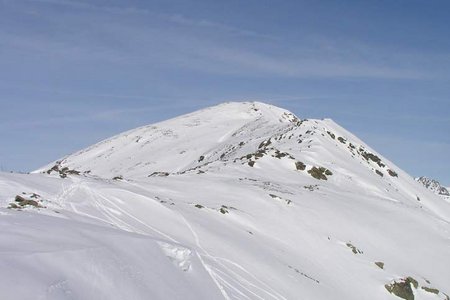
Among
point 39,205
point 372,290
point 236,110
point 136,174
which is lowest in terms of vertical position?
point 39,205

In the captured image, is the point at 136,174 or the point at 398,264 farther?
the point at 136,174

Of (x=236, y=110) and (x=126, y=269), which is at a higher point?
(x=236, y=110)

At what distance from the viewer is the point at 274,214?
2409 centimetres

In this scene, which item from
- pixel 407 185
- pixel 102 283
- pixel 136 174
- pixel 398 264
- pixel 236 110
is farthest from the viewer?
pixel 236 110

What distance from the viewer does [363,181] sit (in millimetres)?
37500

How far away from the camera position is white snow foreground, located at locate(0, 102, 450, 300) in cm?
918

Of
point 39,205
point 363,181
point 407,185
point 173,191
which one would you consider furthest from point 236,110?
point 39,205

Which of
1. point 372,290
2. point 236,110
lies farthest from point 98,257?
point 236,110

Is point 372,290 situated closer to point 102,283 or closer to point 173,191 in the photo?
point 173,191

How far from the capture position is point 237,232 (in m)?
19.7

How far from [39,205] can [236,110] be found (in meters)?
66.3

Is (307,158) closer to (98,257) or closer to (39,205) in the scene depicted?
(39,205)

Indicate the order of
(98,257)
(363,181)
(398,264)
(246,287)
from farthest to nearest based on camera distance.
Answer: (363,181) → (398,264) → (246,287) → (98,257)

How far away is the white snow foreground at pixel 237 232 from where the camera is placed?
9.18 m
